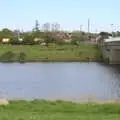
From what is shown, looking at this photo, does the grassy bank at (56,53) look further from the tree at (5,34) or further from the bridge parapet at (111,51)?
the tree at (5,34)

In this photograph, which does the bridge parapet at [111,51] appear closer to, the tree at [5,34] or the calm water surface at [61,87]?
the calm water surface at [61,87]

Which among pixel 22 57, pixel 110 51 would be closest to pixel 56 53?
pixel 22 57

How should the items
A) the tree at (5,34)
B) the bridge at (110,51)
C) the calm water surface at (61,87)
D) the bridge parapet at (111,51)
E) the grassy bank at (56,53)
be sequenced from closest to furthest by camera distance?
1. the calm water surface at (61,87)
2. the bridge at (110,51)
3. the bridge parapet at (111,51)
4. the grassy bank at (56,53)
5. the tree at (5,34)

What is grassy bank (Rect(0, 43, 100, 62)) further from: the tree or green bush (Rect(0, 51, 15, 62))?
the tree

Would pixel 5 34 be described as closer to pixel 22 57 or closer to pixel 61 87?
pixel 22 57

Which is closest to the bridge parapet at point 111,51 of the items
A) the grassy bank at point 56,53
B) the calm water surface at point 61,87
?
the grassy bank at point 56,53

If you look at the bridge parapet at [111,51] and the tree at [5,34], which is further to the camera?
the tree at [5,34]

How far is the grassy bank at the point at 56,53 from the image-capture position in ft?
314

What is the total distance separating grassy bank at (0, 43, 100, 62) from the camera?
9581cm

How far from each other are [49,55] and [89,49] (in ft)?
42.0

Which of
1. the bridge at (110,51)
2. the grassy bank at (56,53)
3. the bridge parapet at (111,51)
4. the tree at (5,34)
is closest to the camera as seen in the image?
the bridge at (110,51)

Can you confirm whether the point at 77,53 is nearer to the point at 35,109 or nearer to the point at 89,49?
the point at 89,49

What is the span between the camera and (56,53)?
320 ft

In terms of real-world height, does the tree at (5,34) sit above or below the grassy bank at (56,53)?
above
